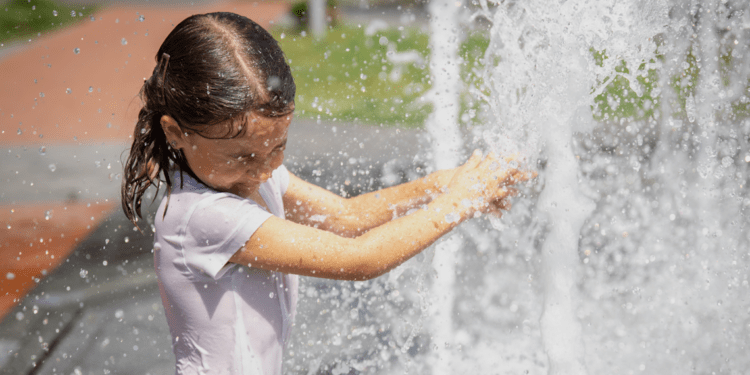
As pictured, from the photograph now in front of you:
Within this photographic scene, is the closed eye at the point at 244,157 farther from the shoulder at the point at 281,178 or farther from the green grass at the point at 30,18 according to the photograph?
the green grass at the point at 30,18

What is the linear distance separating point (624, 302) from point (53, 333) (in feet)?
9.82

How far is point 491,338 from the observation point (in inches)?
123

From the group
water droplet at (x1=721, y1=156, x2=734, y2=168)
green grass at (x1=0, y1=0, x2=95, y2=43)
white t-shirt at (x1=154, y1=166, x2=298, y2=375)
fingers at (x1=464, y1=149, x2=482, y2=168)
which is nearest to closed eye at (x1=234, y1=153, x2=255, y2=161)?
white t-shirt at (x1=154, y1=166, x2=298, y2=375)

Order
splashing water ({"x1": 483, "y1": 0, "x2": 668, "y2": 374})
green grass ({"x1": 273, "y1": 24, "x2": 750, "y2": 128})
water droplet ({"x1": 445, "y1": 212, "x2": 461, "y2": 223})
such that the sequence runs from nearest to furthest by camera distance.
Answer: water droplet ({"x1": 445, "y1": 212, "x2": 461, "y2": 223}), splashing water ({"x1": 483, "y1": 0, "x2": 668, "y2": 374}), green grass ({"x1": 273, "y1": 24, "x2": 750, "y2": 128})

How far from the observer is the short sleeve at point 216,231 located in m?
1.49

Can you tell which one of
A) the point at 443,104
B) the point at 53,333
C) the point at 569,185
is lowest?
the point at 53,333

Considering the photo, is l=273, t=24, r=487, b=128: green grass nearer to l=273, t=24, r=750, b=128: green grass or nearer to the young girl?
l=273, t=24, r=750, b=128: green grass

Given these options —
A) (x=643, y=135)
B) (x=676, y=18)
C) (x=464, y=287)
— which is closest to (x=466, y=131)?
(x=643, y=135)

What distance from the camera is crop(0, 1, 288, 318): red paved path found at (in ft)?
14.6

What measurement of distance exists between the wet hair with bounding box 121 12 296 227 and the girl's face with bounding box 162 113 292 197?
21 millimetres

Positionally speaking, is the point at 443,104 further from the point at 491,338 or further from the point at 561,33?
the point at 561,33

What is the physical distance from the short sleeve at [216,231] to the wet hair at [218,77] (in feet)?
0.59

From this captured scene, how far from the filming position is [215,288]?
5.17ft

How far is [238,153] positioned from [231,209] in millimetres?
135
